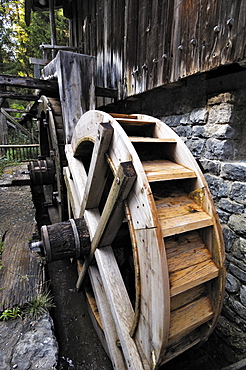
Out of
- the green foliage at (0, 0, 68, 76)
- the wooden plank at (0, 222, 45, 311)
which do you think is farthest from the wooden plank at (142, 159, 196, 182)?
the green foliage at (0, 0, 68, 76)

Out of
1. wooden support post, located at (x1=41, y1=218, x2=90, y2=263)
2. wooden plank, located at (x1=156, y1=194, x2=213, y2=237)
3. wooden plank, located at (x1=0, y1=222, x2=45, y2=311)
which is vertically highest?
wooden plank, located at (x1=156, y1=194, x2=213, y2=237)

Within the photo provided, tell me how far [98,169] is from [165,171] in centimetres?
53

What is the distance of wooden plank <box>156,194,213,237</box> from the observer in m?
1.18

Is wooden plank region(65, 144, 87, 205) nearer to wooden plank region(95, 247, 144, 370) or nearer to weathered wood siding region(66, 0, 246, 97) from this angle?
wooden plank region(95, 247, 144, 370)

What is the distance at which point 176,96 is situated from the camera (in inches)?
97.5

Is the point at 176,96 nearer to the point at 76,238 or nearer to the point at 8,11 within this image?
the point at 76,238

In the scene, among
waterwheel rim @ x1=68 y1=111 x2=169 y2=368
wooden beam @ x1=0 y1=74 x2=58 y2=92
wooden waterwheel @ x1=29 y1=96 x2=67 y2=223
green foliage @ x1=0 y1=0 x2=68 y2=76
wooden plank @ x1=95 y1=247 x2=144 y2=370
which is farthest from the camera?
green foliage @ x1=0 y1=0 x2=68 y2=76

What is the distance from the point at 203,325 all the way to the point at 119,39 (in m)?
3.69

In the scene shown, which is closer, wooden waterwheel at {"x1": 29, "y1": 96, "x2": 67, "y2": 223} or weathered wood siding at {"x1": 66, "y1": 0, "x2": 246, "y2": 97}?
weathered wood siding at {"x1": 66, "y1": 0, "x2": 246, "y2": 97}

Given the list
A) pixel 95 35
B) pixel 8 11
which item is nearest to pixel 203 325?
pixel 95 35

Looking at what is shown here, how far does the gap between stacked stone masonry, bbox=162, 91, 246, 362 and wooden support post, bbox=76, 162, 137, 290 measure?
113 centimetres

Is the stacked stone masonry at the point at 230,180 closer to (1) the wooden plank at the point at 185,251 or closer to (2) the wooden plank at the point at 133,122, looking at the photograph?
(2) the wooden plank at the point at 133,122

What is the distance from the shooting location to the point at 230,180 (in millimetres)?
1986

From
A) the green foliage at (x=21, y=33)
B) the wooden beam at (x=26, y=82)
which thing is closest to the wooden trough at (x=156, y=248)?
the wooden beam at (x=26, y=82)
